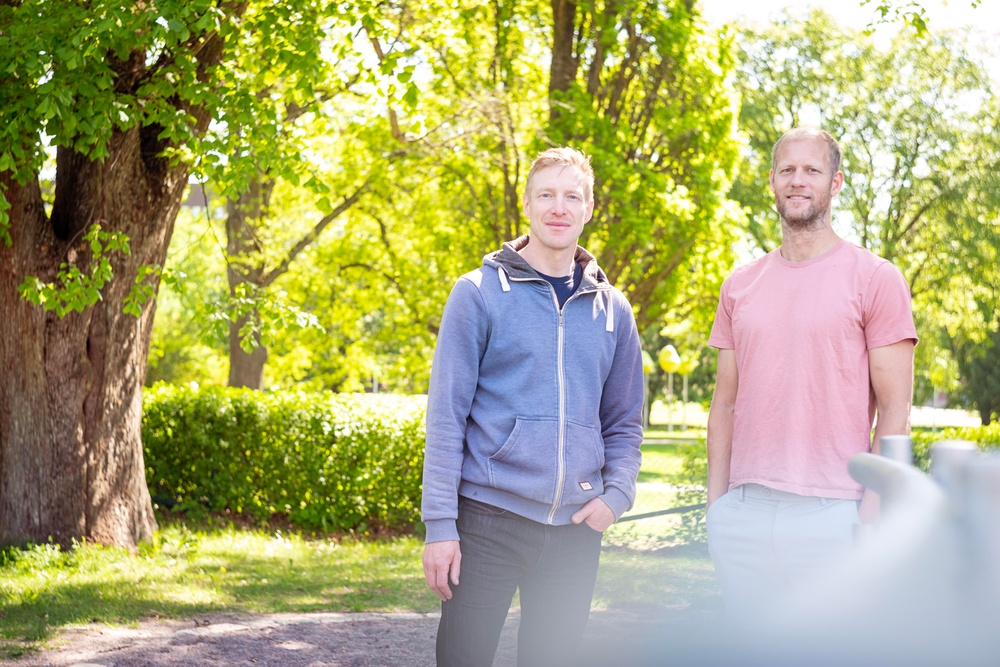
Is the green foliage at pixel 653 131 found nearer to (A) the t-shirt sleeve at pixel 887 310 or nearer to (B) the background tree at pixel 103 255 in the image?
(B) the background tree at pixel 103 255

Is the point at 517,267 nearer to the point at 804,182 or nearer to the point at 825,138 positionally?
the point at 804,182

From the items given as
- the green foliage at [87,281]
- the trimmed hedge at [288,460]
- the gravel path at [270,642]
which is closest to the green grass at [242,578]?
the gravel path at [270,642]

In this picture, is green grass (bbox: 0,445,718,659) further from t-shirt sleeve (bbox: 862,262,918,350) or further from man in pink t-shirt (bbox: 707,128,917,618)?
t-shirt sleeve (bbox: 862,262,918,350)

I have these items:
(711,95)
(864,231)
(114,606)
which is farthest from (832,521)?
(864,231)

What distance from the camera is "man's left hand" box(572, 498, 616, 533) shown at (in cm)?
296

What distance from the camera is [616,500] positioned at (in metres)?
3.02

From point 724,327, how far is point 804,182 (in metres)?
0.54

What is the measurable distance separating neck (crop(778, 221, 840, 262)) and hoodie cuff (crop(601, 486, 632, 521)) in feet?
2.84

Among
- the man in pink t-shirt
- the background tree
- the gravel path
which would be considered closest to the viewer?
the man in pink t-shirt

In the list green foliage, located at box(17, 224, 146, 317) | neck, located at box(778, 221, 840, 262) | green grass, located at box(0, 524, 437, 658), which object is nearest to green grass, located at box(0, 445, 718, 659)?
green grass, located at box(0, 524, 437, 658)

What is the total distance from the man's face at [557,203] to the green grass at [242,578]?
4.56 metres

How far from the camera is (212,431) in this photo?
11.3 metres

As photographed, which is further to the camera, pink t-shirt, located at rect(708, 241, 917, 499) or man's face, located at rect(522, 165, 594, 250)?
man's face, located at rect(522, 165, 594, 250)

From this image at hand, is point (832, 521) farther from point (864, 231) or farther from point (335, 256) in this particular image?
point (864, 231)
